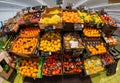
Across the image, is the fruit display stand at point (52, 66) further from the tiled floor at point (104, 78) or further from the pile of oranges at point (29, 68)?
the tiled floor at point (104, 78)

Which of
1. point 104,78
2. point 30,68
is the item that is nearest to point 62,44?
point 30,68

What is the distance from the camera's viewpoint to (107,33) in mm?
4879

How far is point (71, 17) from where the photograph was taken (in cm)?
406

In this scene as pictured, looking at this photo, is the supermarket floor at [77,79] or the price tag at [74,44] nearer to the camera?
the price tag at [74,44]

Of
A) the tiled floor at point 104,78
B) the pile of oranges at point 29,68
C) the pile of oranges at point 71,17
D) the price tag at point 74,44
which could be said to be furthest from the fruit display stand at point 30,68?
the tiled floor at point 104,78

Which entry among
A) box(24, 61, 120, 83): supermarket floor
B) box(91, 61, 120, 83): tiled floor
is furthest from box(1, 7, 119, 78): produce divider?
box(91, 61, 120, 83): tiled floor

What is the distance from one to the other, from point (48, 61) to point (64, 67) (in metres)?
0.41

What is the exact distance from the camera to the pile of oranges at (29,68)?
393 cm

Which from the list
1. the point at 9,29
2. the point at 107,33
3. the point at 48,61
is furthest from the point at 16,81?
the point at 107,33

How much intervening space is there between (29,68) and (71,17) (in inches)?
61.9

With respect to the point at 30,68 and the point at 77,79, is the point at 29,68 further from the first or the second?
the point at 77,79

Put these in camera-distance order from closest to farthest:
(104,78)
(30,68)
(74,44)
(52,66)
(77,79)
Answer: (74,44), (52,66), (30,68), (77,79), (104,78)

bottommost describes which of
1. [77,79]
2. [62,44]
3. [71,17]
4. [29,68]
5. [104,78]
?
[104,78]

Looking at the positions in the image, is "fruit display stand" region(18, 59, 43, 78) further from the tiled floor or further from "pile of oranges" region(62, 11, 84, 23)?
the tiled floor
